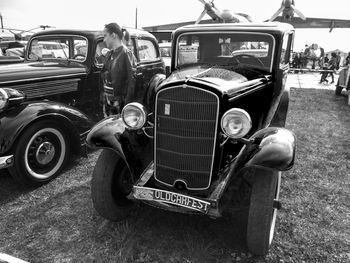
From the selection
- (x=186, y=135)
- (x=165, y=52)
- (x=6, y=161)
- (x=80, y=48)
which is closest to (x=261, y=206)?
(x=186, y=135)

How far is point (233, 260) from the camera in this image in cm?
240

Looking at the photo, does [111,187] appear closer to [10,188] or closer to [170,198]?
[170,198]

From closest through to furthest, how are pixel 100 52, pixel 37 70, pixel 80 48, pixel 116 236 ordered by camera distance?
pixel 116 236, pixel 37 70, pixel 100 52, pixel 80 48

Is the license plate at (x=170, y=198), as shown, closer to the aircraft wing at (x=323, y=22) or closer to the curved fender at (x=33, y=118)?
the curved fender at (x=33, y=118)

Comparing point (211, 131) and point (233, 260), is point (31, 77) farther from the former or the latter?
point (233, 260)

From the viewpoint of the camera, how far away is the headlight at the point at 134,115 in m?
2.66

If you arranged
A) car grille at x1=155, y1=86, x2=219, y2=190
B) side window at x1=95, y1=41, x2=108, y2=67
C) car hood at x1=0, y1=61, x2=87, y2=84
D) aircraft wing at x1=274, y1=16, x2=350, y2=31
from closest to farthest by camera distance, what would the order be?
car grille at x1=155, y1=86, x2=219, y2=190
car hood at x1=0, y1=61, x2=87, y2=84
side window at x1=95, y1=41, x2=108, y2=67
aircraft wing at x1=274, y1=16, x2=350, y2=31

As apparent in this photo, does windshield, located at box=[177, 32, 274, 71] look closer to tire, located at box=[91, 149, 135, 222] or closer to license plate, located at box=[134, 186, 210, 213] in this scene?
tire, located at box=[91, 149, 135, 222]

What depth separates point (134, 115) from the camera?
270cm

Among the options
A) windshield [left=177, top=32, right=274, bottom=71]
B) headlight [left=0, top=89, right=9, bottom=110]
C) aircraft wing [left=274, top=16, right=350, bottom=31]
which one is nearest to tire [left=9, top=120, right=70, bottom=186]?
headlight [left=0, top=89, right=9, bottom=110]

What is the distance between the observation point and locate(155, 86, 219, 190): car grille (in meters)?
2.35

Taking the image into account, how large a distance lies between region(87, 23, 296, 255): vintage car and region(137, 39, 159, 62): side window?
283 centimetres

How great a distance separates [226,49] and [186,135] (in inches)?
69.8

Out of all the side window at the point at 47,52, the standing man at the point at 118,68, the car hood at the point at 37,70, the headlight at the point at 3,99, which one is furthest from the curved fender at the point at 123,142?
the side window at the point at 47,52
